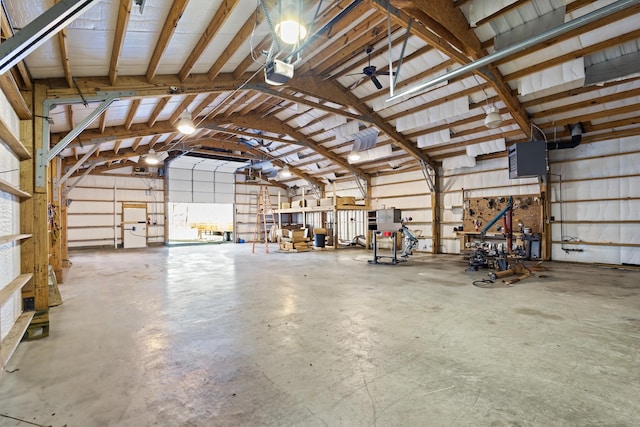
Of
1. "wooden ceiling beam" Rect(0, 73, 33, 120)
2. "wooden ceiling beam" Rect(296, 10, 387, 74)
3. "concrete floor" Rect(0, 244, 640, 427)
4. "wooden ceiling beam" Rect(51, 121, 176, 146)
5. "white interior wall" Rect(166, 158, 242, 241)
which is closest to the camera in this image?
"concrete floor" Rect(0, 244, 640, 427)

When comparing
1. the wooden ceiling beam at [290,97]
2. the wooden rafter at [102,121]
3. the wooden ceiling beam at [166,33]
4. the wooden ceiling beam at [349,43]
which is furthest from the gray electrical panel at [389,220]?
the wooden rafter at [102,121]

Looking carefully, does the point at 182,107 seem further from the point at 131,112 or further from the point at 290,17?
the point at 290,17

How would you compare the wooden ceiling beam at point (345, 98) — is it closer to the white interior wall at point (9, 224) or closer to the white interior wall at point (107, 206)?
the white interior wall at point (9, 224)

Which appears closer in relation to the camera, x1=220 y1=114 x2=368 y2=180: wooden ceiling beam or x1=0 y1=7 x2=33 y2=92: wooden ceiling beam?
x1=0 y1=7 x2=33 y2=92: wooden ceiling beam

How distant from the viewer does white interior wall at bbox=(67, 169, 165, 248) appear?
41.6 feet

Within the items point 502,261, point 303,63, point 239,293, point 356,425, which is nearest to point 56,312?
point 239,293

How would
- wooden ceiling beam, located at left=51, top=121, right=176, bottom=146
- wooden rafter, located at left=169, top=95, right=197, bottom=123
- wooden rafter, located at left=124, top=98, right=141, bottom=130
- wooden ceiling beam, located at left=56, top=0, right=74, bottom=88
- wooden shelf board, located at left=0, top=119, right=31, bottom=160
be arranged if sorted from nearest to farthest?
1. wooden shelf board, located at left=0, top=119, right=31, bottom=160
2. wooden ceiling beam, located at left=56, top=0, right=74, bottom=88
3. wooden rafter, located at left=124, top=98, right=141, bottom=130
4. wooden rafter, located at left=169, top=95, right=197, bottom=123
5. wooden ceiling beam, located at left=51, top=121, right=176, bottom=146

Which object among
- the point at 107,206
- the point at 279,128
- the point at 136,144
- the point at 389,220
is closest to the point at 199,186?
the point at 107,206

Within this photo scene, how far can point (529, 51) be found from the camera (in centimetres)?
544

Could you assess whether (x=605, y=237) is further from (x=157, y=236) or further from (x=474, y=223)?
(x=157, y=236)

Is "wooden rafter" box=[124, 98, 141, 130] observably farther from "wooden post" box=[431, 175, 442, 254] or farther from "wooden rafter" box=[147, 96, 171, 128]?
"wooden post" box=[431, 175, 442, 254]

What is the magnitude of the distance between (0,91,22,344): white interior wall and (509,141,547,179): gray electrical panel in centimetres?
922

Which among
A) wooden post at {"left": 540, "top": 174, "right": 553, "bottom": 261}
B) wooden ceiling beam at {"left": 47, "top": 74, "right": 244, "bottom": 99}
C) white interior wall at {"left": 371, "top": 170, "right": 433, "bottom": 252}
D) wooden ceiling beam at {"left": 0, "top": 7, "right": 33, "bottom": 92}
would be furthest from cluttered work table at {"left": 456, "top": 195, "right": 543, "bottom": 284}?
wooden ceiling beam at {"left": 0, "top": 7, "right": 33, "bottom": 92}

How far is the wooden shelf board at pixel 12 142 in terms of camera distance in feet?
8.09
